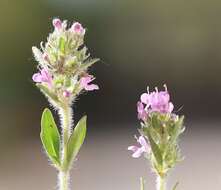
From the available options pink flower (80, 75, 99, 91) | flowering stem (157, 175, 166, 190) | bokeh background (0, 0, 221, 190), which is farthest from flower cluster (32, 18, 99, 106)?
bokeh background (0, 0, 221, 190)

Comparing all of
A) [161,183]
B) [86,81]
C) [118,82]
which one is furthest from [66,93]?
[118,82]

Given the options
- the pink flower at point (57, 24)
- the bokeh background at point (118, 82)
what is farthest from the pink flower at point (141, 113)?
the bokeh background at point (118, 82)

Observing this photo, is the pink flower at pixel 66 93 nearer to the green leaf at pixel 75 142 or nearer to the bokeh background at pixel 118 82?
the green leaf at pixel 75 142

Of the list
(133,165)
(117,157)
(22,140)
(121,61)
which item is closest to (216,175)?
(133,165)

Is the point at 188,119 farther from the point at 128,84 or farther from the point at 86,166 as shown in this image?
the point at 86,166

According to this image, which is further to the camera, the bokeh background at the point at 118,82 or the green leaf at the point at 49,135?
the bokeh background at the point at 118,82

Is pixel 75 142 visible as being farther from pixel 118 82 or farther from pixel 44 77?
pixel 118 82
